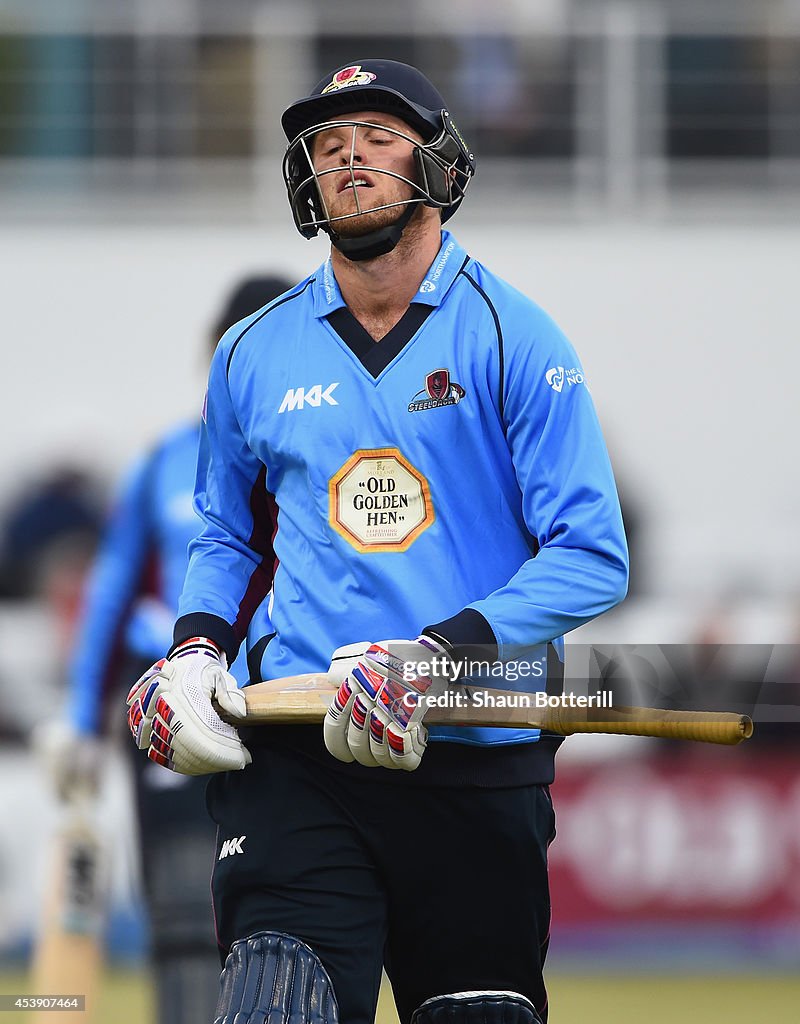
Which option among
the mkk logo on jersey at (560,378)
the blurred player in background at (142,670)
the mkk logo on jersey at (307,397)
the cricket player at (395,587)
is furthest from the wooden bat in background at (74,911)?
the mkk logo on jersey at (560,378)

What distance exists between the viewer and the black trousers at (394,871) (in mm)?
3205

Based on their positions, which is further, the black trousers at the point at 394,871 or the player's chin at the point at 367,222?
the player's chin at the point at 367,222

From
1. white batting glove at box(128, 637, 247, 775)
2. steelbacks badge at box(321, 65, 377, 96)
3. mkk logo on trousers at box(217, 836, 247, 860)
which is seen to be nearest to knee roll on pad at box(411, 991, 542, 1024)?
mkk logo on trousers at box(217, 836, 247, 860)

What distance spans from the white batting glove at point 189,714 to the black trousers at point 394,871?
14 cm

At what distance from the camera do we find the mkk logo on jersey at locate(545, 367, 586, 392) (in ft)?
10.6

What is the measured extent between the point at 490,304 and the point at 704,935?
19.9ft

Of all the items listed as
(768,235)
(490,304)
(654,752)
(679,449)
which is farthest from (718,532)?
(490,304)

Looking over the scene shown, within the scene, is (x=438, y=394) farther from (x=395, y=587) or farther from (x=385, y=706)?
(x=385, y=706)

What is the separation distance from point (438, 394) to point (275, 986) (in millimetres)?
1034

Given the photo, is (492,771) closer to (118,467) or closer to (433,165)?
(433,165)

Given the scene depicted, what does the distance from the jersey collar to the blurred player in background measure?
1.54m

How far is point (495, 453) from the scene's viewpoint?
3.30 meters

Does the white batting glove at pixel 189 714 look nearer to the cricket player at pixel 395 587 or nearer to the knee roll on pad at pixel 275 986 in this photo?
the cricket player at pixel 395 587

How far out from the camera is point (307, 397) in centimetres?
333
